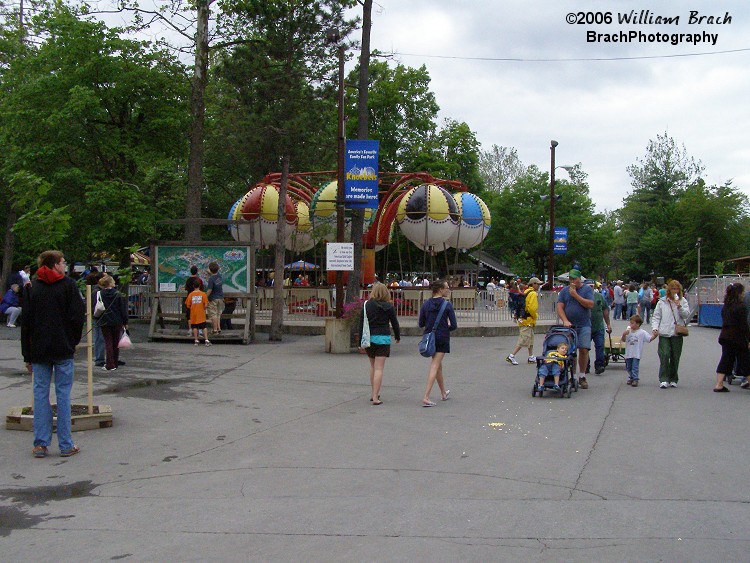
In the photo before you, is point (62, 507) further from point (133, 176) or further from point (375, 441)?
point (133, 176)

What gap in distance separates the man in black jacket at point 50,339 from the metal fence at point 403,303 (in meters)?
15.7

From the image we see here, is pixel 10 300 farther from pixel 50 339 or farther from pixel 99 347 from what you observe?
pixel 50 339

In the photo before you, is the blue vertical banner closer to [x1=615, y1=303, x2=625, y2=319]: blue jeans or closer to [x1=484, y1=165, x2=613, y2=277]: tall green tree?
[x1=615, y1=303, x2=625, y2=319]: blue jeans

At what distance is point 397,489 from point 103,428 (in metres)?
4.16

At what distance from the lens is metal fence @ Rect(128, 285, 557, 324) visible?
Result: 25141mm

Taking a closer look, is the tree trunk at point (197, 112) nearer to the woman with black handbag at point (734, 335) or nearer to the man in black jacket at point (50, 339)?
the man in black jacket at point (50, 339)

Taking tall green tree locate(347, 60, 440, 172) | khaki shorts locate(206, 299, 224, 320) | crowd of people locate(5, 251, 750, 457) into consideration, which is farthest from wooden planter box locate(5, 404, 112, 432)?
tall green tree locate(347, 60, 440, 172)

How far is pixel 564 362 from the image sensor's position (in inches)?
457

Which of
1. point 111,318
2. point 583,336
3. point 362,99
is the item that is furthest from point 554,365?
point 362,99

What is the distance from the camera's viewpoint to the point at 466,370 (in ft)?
49.6

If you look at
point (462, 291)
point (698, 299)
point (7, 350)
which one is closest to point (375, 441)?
point (7, 350)

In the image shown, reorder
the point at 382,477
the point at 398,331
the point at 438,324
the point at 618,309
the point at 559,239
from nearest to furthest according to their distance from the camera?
the point at 382,477 < the point at 438,324 < the point at 398,331 < the point at 559,239 < the point at 618,309

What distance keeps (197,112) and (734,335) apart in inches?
612

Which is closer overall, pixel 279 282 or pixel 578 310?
pixel 578 310
